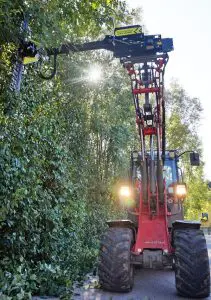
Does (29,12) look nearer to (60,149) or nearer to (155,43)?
(155,43)

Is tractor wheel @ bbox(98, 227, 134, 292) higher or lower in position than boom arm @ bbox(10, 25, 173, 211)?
lower

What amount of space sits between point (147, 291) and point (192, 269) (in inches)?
39.3

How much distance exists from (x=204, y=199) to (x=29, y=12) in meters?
47.9

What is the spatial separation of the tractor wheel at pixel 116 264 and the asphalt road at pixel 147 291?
0.47ft

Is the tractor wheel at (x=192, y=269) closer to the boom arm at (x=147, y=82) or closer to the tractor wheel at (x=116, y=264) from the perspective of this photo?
the tractor wheel at (x=116, y=264)

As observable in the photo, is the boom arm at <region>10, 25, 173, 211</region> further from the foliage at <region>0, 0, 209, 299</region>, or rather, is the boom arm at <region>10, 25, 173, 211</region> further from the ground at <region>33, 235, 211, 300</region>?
the ground at <region>33, 235, 211, 300</region>

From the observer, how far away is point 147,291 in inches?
233

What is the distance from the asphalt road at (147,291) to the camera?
18.0 ft

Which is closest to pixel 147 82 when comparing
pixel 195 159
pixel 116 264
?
pixel 195 159

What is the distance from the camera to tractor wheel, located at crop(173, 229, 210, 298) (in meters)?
5.36

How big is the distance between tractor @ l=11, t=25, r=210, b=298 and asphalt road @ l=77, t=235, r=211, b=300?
0.56 feet

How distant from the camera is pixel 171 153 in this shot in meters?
8.21

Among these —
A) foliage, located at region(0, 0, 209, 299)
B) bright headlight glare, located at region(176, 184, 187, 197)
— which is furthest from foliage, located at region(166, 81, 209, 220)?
bright headlight glare, located at region(176, 184, 187, 197)

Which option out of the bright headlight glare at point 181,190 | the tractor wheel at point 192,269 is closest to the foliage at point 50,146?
the tractor wheel at point 192,269
